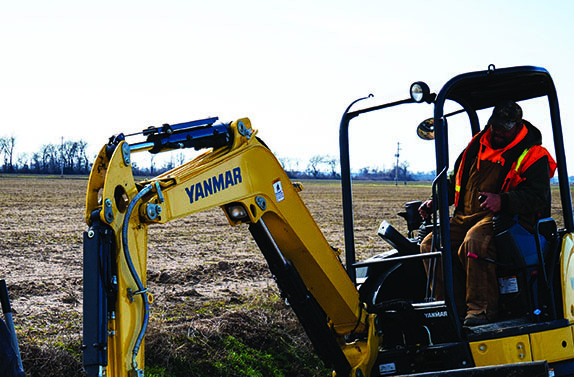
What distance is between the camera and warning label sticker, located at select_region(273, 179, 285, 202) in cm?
467

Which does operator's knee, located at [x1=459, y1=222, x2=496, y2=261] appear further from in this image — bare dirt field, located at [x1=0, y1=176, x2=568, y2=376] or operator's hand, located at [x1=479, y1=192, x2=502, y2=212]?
bare dirt field, located at [x1=0, y1=176, x2=568, y2=376]

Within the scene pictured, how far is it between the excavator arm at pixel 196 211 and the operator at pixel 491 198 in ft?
2.72

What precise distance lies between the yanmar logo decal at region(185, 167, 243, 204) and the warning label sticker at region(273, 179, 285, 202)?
38cm

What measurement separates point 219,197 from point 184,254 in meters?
8.99

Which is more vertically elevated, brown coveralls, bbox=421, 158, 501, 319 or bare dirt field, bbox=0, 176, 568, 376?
brown coveralls, bbox=421, 158, 501, 319

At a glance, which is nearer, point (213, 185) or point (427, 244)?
point (213, 185)

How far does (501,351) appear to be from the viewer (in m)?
4.89

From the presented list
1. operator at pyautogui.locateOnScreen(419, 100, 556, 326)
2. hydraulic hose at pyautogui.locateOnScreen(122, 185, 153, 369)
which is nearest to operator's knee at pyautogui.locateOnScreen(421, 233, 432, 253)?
operator at pyautogui.locateOnScreen(419, 100, 556, 326)

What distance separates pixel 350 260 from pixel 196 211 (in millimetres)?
1999

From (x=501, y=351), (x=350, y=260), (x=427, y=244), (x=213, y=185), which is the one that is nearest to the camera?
(x=213, y=185)

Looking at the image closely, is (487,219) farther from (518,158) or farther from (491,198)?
(518,158)

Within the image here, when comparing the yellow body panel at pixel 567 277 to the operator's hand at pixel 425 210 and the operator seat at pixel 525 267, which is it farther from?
the operator's hand at pixel 425 210

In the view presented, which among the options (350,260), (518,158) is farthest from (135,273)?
(518,158)

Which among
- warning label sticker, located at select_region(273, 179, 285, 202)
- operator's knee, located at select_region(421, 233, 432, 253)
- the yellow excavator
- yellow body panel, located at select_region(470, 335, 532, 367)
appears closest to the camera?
the yellow excavator
